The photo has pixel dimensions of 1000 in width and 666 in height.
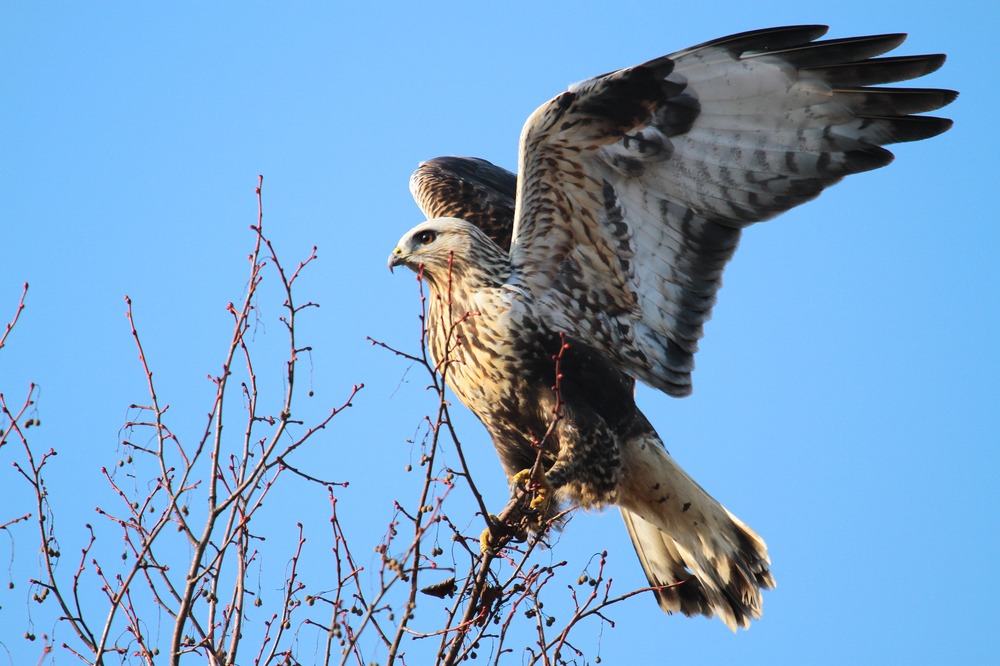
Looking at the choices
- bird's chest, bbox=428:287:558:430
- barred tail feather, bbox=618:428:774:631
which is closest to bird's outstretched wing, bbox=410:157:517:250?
bird's chest, bbox=428:287:558:430

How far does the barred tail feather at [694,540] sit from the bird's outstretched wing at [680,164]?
0.44 metres

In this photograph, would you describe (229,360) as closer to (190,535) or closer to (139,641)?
(190,535)

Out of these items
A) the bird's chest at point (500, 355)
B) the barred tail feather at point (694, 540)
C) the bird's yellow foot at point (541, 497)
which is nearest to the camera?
the bird's yellow foot at point (541, 497)

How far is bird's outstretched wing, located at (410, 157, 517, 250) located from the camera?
6895 mm

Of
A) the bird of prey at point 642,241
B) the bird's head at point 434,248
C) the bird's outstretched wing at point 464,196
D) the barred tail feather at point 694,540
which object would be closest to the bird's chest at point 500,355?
the bird of prey at point 642,241

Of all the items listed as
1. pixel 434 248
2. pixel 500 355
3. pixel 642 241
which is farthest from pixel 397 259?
pixel 642 241

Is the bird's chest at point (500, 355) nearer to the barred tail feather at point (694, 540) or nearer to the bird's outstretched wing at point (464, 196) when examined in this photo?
the barred tail feather at point (694, 540)

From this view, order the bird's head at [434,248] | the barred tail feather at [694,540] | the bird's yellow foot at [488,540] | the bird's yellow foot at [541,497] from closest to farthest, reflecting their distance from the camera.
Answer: the bird's yellow foot at [488,540], the bird's yellow foot at [541,497], the bird's head at [434,248], the barred tail feather at [694,540]

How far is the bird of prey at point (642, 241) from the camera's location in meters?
5.16

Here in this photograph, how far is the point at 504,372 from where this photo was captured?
16.9 ft

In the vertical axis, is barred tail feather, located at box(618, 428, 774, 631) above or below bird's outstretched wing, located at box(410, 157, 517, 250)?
below

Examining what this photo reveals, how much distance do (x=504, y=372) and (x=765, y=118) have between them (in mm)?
1783

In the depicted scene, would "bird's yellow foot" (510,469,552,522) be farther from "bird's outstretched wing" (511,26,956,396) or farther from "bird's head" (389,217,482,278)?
"bird's head" (389,217,482,278)

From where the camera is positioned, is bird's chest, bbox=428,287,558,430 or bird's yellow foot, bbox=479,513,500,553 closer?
bird's yellow foot, bbox=479,513,500,553
